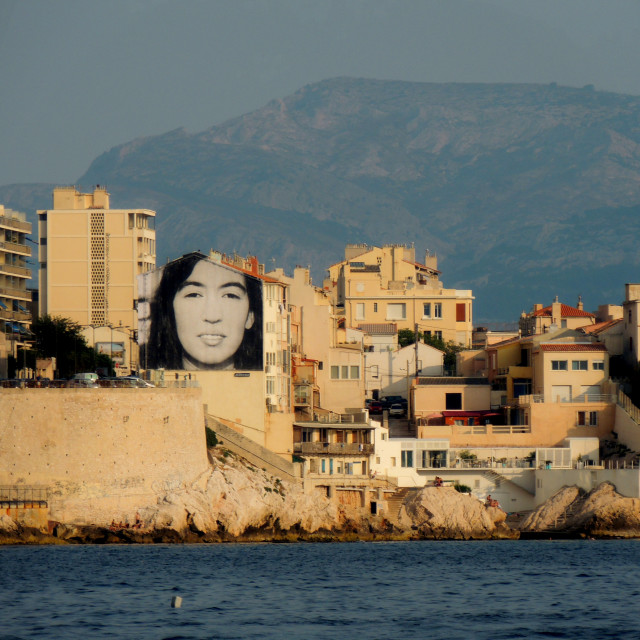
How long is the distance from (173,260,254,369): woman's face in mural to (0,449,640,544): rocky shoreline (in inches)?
315

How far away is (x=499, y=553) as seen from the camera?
258 feet

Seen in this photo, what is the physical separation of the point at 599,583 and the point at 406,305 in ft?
235

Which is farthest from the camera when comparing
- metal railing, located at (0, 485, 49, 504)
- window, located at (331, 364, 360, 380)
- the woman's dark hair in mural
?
window, located at (331, 364, 360, 380)

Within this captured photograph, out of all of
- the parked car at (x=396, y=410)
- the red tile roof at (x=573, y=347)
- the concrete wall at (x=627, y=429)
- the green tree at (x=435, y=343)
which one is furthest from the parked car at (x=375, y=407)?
the concrete wall at (x=627, y=429)

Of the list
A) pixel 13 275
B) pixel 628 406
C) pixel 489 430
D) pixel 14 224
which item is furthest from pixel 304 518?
pixel 14 224

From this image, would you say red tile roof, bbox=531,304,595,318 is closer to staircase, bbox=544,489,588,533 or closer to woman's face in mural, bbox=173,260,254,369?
staircase, bbox=544,489,588,533

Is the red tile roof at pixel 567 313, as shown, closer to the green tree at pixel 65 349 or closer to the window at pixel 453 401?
the window at pixel 453 401

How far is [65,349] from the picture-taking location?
102 m

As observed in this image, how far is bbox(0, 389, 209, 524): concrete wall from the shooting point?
79.6m

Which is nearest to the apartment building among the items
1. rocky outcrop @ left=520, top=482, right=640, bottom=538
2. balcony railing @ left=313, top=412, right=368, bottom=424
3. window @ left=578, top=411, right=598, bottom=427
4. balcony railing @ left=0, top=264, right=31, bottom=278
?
balcony railing @ left=313, top=412, right=368, bottom=424

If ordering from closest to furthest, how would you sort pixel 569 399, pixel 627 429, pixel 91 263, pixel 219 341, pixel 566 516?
pixel 566 516, pixel 219 341, pixel 627 429, pixel 569 399, pixel 91 263

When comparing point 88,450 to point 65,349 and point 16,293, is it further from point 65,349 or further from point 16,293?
point 16,293

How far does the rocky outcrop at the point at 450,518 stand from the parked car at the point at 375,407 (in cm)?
2013

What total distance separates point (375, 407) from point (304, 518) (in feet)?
86.1
